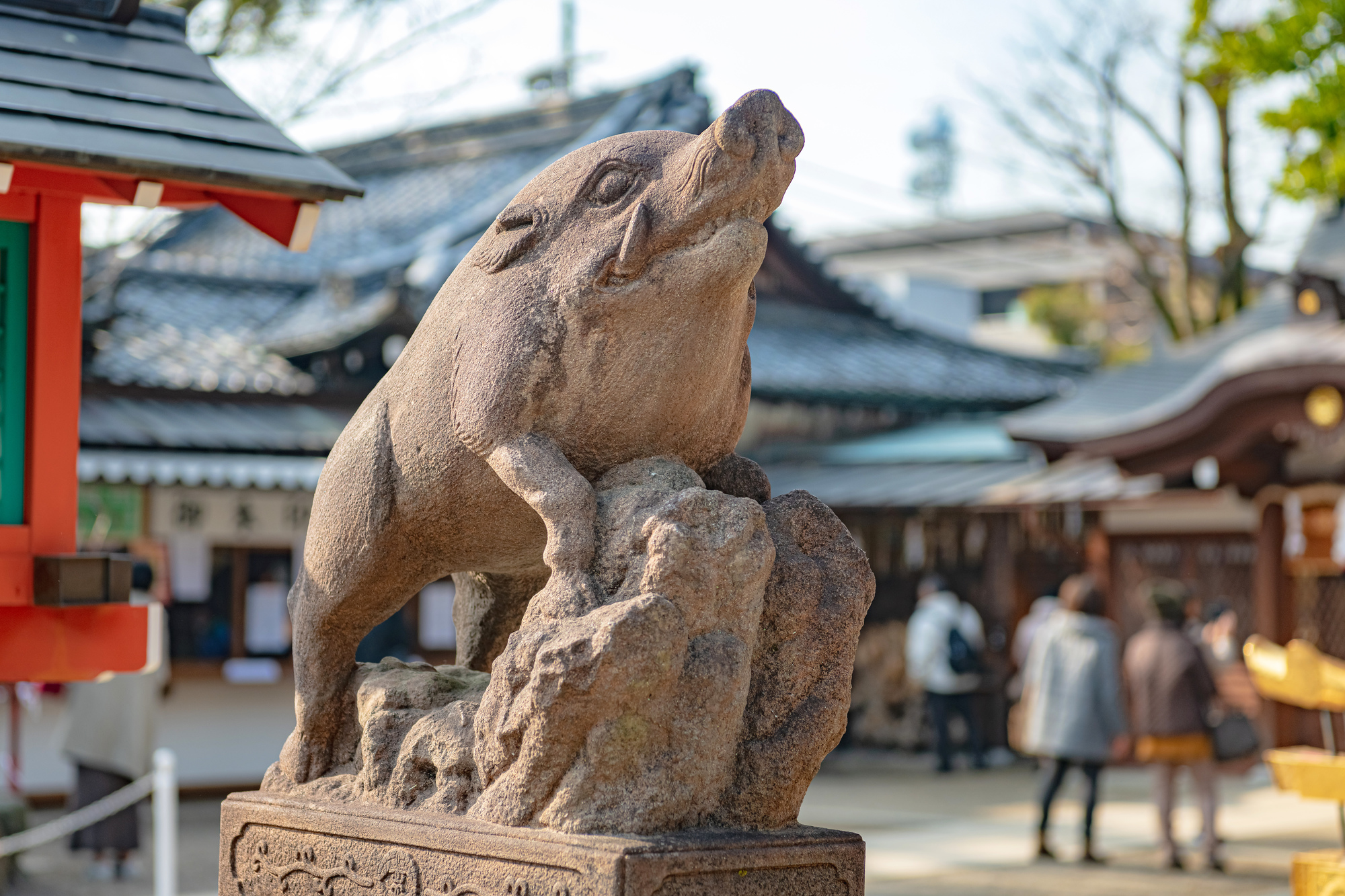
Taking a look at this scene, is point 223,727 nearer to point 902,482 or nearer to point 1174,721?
point 902,482

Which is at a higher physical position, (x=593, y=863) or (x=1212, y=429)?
(x=1212, y=429)

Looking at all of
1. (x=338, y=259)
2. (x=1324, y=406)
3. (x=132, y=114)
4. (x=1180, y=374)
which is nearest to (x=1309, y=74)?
(x=1324, y=406)

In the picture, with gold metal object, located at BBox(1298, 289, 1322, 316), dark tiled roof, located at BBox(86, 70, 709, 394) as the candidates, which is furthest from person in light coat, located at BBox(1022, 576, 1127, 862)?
dark tiled roof, located at BBox(86, 70, 709, 394)

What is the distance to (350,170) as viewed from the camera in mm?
15039

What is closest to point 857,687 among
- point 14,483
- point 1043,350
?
point 14,483

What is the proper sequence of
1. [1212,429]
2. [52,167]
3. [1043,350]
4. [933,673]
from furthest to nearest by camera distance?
1. [1043,350]
2. [933,673]
3. [1212,429]
4. [52,167]

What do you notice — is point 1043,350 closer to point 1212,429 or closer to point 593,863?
point 1212,429

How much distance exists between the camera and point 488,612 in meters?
3.25

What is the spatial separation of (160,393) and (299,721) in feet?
28.2

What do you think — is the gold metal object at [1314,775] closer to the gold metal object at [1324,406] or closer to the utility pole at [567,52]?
the gold metal object at [1324,406]

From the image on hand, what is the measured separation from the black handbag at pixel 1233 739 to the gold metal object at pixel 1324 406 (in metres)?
2.82

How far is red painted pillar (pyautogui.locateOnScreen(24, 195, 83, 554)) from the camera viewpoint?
4.47 meters

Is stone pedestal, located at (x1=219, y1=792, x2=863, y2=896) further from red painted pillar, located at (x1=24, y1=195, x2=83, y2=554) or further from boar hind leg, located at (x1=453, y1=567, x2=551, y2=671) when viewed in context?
red painted pillar, located at (x1=24, y1=195, x2=83, y2=554)

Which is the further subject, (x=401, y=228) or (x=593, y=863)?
(x=401, y=228)
